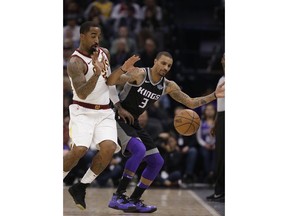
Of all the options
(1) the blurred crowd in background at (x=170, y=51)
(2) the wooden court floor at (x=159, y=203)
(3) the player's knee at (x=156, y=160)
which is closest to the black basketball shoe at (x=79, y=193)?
(2) the wooden court floor at (x=159, y=203)

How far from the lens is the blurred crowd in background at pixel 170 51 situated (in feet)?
42.8

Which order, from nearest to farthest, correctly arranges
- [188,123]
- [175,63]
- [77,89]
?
[77,89]
[188,123]
[175,63]

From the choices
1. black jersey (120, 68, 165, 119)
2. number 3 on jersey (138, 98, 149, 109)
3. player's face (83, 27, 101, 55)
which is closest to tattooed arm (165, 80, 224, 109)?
black jersey (120, 68, 165, 119)

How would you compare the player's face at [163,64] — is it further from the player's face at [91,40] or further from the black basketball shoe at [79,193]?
the black basketball shoe at [79,193]

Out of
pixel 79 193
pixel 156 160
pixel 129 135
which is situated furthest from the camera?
pixel 156 160

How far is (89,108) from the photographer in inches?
311

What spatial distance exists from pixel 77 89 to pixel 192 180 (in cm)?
621

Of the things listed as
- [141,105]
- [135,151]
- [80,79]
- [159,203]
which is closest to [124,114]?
[141,105]

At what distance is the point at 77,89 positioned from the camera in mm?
7629

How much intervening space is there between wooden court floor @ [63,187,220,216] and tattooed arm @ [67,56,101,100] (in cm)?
155

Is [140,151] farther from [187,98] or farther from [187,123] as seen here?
[187,98]

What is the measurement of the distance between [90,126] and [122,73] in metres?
0.68
